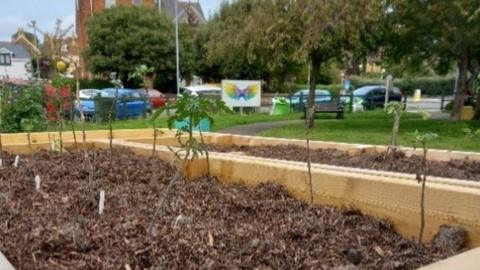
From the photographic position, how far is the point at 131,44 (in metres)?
39.3

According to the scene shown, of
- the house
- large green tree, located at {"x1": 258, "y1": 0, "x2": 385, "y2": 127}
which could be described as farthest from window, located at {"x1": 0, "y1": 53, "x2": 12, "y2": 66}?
large green tree, located at {"x1": 258, "y1": 0, "x2": 385, "y2": 127}

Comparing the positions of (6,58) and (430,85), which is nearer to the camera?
(430,85)

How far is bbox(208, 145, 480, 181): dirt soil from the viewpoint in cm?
501

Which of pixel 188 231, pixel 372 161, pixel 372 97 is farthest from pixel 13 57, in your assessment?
pixel 188 231

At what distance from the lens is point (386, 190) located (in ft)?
10.5

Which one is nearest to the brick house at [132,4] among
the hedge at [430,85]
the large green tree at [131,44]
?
the large green tree at [131,44]

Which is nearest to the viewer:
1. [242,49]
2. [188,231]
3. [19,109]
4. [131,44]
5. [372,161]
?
[188,231]

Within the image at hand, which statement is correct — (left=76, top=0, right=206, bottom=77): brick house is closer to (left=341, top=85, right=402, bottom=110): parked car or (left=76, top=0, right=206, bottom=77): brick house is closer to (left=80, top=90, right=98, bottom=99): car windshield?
(left=341, top=85, right=402, bottom=110): parked car

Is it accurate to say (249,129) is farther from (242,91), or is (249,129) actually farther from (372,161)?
(372,161)

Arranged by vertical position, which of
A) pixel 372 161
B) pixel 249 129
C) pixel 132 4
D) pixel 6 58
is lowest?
pixel 249 129

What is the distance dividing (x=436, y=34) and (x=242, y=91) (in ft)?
31.2

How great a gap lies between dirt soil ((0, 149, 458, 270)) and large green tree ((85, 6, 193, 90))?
3510 cm

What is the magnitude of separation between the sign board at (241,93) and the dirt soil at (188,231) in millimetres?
19208

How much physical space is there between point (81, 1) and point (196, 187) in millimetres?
54972
